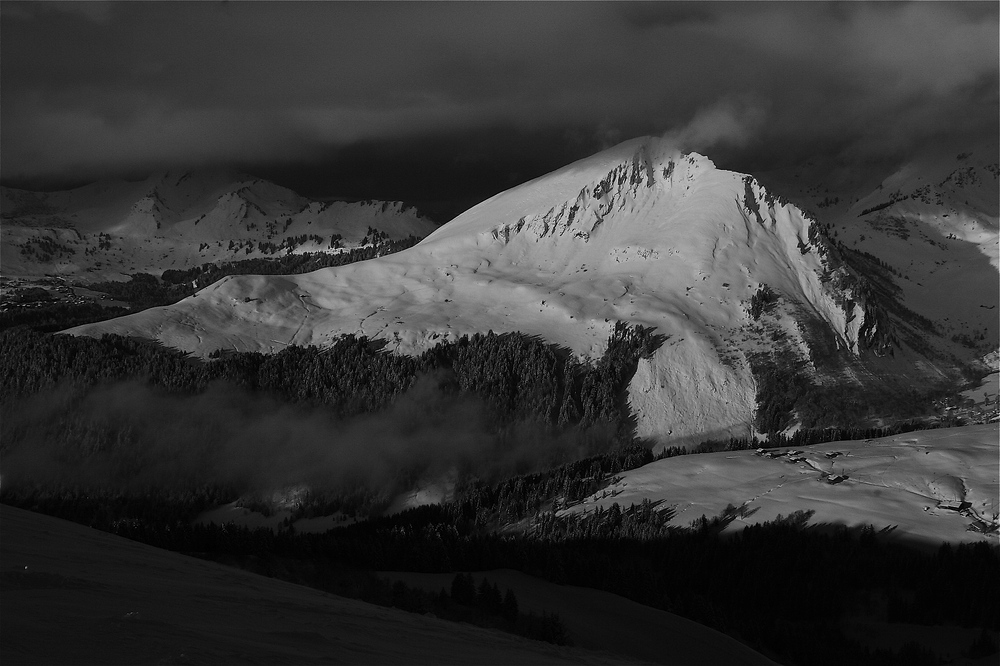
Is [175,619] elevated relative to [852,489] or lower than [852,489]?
elevated

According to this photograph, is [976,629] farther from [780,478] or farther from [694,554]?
[780,478]

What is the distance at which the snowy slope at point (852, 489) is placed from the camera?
156 metres

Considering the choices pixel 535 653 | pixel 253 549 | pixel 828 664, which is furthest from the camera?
pixel 828 664

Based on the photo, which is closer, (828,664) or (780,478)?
(828,664)

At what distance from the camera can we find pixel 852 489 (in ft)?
568

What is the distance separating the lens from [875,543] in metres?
143

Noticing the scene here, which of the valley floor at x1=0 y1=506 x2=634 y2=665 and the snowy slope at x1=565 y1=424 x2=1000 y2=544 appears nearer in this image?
the valley floor at x1=0 y1=506 x2=634 y2=665

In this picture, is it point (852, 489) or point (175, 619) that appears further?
point (852, 489)

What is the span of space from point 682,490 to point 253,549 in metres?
113

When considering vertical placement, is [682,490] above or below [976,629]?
above

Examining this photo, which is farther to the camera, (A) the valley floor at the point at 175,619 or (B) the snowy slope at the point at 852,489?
(B) the snowy slope at the point at 852,489

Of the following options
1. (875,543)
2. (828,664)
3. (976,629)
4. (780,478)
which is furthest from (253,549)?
(780,478)

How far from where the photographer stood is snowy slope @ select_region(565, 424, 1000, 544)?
15575 centimetres

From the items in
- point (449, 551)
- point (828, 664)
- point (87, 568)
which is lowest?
point (828, 664)
